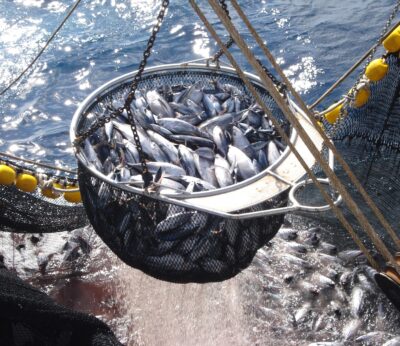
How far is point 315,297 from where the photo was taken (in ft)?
21.9

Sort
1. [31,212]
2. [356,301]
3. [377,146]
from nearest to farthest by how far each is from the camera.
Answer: [31,212]
[356,301]
[377,146]

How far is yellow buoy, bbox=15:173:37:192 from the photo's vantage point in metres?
5.71

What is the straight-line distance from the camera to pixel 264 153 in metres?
5.00

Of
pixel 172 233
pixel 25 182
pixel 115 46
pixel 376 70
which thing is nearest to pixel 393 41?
pixel 376 70

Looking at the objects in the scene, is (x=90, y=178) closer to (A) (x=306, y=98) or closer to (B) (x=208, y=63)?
(B) (x=208, y=63)

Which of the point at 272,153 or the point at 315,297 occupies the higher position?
the point at 272,153

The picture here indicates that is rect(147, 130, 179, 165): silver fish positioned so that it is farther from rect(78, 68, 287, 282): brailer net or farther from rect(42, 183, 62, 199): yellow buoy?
rect(42, 183, 62, 199): yellow buoy

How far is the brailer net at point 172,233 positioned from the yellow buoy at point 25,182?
4.02 ft

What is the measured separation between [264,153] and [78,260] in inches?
145

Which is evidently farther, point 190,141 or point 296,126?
point 190,141

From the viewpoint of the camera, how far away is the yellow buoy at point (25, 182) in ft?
18.7

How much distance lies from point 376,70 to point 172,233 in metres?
3.19

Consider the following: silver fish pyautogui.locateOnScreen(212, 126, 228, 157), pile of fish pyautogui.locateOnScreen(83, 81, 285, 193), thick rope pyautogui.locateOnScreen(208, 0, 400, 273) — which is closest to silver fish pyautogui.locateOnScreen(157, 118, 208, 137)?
pile of fish pyautogui.locateOnScreen(83, 81, 285, 193)

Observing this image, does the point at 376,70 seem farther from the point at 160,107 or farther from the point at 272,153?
the point at 160,107
